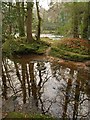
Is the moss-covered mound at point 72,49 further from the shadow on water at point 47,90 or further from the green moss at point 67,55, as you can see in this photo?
the shadow on water at point 47,90

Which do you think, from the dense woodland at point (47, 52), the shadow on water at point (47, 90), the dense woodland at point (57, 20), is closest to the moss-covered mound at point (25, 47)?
the dense woodland at point (47, 52)

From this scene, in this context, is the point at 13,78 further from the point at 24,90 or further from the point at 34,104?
the point at 34,104

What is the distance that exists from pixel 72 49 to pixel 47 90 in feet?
6.37

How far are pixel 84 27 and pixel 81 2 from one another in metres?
0.72

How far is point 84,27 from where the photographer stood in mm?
4934

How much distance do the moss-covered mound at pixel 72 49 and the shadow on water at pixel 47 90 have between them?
53 centimetres

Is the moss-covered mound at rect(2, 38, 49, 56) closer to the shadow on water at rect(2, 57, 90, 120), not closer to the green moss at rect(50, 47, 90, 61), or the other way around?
the green moss at rect(50, 47, 90, 61)

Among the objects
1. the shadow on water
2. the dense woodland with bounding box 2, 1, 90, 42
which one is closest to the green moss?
the shadow on water

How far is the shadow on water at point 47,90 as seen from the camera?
2064mm

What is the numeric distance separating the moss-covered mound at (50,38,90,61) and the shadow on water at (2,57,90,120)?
1.74 feet

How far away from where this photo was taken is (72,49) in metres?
4.37

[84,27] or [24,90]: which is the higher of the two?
[84,27]

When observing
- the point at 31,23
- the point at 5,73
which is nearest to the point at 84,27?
the point at 31,23

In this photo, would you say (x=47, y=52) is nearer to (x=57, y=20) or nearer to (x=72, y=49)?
(x=72, y=49)
